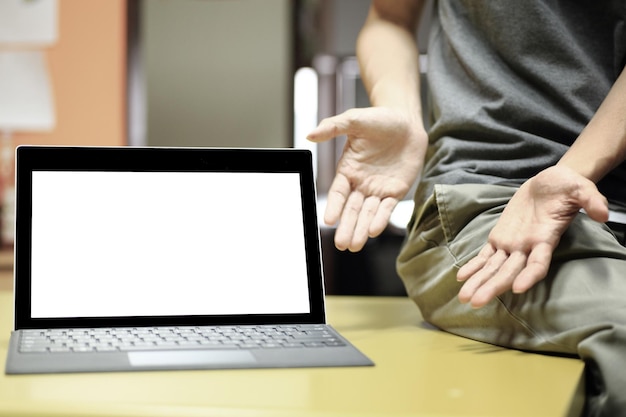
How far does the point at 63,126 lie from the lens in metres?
2.62

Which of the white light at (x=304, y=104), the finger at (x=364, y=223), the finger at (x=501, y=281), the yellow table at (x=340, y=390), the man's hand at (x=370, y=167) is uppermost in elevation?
the white light at (x=304, y=104)

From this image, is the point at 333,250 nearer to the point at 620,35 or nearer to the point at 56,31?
the point at 56,31

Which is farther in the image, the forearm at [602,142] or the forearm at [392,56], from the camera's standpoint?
the forearm at [392,56]

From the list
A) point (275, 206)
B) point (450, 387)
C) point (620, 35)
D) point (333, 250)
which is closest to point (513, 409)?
point (450, 387)

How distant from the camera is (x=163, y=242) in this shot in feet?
2.26

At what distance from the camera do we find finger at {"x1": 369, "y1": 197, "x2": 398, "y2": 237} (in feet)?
2.47

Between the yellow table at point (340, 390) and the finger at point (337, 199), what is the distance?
16 centimetres

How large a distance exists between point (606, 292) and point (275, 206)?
11.5 inches

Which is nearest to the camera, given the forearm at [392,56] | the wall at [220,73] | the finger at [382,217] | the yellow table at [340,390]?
the yellow table at [340,390]

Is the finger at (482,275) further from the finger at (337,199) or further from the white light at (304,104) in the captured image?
the white light at (304,104)

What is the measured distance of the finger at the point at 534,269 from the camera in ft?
2.02

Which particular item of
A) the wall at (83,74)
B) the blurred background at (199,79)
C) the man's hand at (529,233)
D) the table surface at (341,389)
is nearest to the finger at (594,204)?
the man's hand at (529,233)

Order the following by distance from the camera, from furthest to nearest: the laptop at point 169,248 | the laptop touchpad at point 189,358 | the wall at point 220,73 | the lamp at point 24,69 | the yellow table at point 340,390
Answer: the wall at point 220,73 → the lamp at point 24,69 → the laptop at point 169,248 → the laptop touchpad at point 189,358 → the yellow table at point 340,390

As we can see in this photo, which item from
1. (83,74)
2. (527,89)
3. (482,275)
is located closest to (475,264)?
(482,275)
